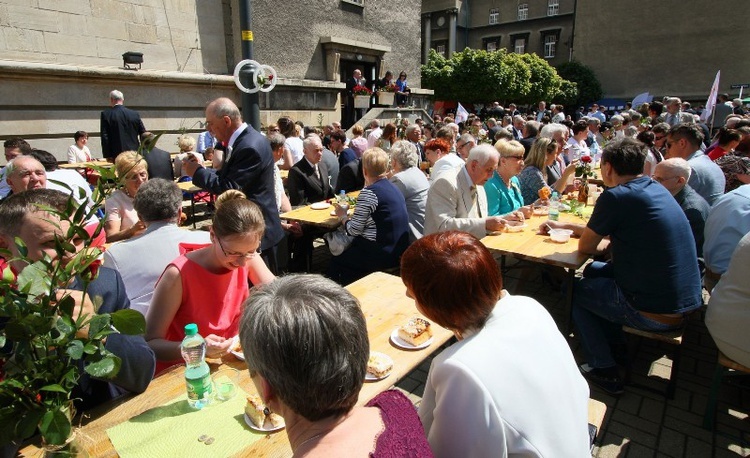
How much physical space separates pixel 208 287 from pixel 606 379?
2.95 metres

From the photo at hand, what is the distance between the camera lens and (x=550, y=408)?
1.31 m

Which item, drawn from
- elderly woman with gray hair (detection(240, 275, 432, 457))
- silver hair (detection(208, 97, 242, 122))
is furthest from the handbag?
elderly woman with gray hair (detection(240, 275, 432, 457))

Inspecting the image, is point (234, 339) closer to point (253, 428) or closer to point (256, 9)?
point (253, 428)

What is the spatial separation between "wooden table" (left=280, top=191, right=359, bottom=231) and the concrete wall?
3262cm

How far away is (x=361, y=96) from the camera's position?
15.0 metres

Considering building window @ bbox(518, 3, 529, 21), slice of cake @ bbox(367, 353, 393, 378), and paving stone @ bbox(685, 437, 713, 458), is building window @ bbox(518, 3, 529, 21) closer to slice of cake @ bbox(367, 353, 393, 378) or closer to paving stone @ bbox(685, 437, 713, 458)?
paving stone @ bbox(685, 437, 713, 458)

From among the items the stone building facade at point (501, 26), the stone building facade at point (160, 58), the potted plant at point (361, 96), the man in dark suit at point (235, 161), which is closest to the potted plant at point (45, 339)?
the man in dark suit at point (235, 161)

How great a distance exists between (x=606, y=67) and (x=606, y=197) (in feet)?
117

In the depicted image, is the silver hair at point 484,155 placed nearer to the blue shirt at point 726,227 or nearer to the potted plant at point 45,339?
the blue shirt at point 726,227

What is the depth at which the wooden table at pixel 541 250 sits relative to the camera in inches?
136

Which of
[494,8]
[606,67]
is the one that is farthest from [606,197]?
[494,8]

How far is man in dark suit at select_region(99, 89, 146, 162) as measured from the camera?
297 inches

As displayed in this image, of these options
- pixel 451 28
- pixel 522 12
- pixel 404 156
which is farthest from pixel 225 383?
pixel 522 12

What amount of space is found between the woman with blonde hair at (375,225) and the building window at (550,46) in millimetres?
38661
